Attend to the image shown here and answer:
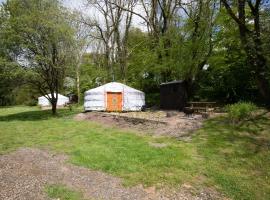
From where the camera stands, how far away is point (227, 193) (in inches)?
267

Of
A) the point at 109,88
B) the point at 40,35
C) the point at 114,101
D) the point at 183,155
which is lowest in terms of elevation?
the point at 183,155

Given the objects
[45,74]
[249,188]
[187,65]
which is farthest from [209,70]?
[249,188]

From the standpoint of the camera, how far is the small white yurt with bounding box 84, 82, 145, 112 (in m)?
21.8

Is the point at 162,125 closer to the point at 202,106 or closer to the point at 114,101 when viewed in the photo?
the point at 202,106

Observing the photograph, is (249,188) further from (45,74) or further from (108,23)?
(108,23)

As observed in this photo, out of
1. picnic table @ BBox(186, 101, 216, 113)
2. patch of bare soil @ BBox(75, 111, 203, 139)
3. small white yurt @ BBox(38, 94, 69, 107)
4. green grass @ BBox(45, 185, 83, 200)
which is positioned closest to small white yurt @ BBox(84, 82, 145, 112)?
patch of bare soil @ BBox(75, 111, 203, 139)

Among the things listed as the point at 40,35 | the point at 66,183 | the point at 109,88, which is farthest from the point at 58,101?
the point at 66,183

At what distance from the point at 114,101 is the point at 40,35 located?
6682mm

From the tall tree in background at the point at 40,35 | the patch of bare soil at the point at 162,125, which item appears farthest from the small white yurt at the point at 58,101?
the patch of bare soil at the point at 162,125

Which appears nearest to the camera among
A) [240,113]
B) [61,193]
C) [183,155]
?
[61,193]

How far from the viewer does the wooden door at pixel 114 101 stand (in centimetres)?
2214

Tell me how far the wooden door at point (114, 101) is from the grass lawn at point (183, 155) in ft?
29.3

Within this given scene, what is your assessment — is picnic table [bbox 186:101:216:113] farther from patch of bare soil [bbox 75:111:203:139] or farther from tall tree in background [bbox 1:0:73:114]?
tall tree in background [bbox 1:0:73:114]

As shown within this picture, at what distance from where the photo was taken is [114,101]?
22.3m
